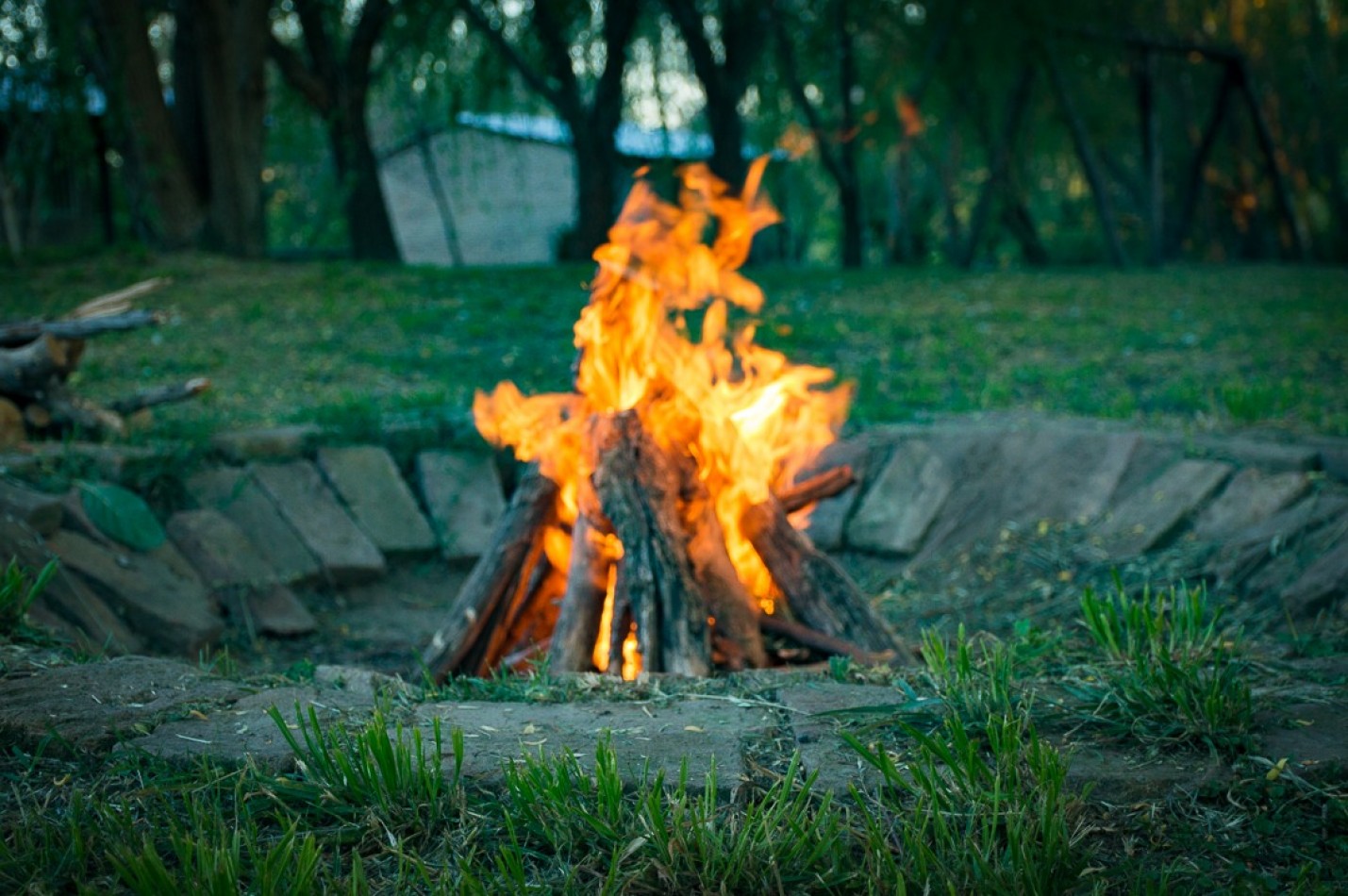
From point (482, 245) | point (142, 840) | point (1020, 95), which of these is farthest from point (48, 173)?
point (142, 840)

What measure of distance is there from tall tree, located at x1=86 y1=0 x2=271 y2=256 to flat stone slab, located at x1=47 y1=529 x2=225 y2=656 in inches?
306

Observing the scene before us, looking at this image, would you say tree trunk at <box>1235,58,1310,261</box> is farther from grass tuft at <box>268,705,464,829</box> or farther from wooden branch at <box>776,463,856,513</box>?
grass tuft at <box>268,705,464,829</box>

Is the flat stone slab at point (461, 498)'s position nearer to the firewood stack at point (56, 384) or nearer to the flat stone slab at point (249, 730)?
the firewood stack at point (56, 384)

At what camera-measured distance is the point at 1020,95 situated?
1633 cm

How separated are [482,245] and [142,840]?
29306mm

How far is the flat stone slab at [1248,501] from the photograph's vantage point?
15.5ft

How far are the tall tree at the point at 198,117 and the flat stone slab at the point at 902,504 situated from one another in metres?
8.18

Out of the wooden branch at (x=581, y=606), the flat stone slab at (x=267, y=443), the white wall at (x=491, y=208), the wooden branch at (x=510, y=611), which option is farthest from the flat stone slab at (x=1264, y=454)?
the white wall at (x=491, y=208)

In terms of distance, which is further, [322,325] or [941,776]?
[322,325]

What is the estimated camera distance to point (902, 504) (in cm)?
554

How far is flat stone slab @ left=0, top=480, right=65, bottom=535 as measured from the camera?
413 cm

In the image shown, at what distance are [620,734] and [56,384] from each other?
12.0ft

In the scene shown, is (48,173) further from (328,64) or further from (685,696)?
(685,696)

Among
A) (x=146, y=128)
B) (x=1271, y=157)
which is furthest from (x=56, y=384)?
(x=1271, y=157)
